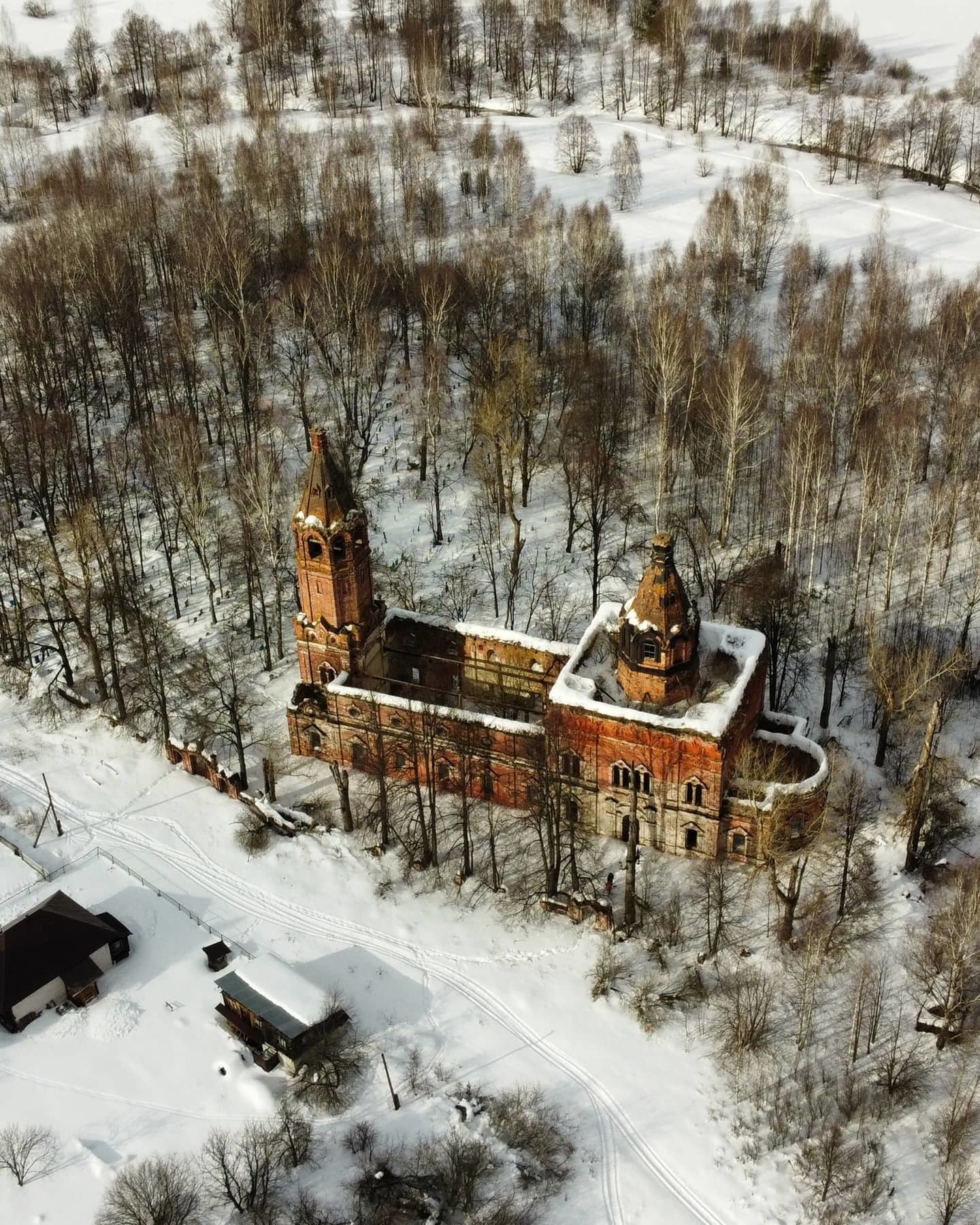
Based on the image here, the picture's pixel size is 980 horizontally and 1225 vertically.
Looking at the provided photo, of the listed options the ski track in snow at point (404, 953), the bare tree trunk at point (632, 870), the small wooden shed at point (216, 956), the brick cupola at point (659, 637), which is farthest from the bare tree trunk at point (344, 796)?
the brick cupola at point (659, 637)

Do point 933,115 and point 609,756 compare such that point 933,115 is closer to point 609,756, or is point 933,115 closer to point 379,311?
point 379,311

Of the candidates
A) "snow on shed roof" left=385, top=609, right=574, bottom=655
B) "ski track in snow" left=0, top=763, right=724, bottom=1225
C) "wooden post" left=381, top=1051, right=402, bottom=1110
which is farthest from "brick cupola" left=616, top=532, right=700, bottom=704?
"wooden post" left=381, top=1051, right=402, bottom=1110

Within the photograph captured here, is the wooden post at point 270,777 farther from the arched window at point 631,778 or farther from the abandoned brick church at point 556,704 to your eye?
the arched window at point 631,778

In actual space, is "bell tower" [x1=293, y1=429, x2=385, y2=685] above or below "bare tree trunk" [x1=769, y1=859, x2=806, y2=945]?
above

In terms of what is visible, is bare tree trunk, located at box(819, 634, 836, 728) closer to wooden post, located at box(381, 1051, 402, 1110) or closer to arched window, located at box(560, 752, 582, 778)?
arched window, located at box(560, 752, 582, 778)

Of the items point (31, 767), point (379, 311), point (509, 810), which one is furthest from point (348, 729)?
point (379, 311)

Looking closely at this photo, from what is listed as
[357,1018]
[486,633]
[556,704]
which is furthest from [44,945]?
[486,633]
